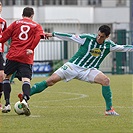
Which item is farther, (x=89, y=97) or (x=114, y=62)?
(x=114, y=62)

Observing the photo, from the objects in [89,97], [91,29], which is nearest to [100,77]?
[89,97]

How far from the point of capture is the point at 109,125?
33.0 feet

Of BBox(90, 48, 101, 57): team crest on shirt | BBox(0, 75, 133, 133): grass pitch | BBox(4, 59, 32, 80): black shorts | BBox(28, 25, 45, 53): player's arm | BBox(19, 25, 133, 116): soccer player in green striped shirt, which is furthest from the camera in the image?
BBox(90, 48, 101, 57): team crest on shirt

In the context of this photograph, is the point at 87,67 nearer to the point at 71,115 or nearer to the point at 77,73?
the point at 77,73

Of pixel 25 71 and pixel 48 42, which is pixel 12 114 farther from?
pixel 48 42

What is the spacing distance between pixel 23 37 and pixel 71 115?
160cm

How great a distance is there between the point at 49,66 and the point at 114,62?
9.87 ft

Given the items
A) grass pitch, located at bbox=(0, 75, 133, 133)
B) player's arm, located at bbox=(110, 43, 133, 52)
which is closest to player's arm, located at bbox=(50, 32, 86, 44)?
player's arm, located at bbox=(110, 43, 133, 52)

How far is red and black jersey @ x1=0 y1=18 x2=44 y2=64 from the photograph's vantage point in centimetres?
1128

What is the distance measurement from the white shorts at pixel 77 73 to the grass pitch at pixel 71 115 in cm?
66

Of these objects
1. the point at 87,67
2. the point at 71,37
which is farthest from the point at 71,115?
the point at 71,37

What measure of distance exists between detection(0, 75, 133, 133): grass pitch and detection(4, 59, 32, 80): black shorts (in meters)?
0.72

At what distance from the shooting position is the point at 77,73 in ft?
38.8

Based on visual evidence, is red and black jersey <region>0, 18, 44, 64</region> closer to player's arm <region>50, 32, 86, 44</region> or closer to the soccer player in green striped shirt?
player's arm <region>50, 32, 86, 44</region>
